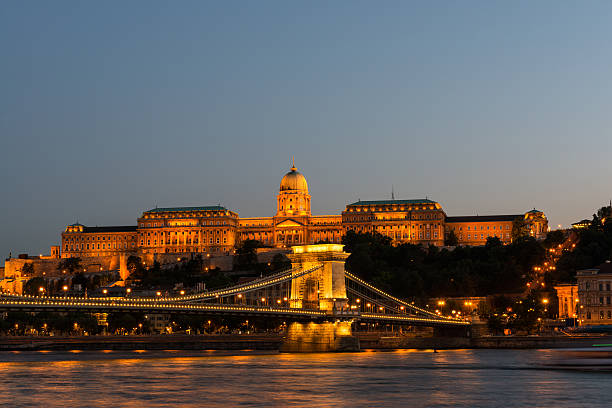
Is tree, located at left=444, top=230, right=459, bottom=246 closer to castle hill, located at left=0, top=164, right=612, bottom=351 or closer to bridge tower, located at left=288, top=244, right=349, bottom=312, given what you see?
castle hill, located at left=0, top=164, right=612, bottom=351

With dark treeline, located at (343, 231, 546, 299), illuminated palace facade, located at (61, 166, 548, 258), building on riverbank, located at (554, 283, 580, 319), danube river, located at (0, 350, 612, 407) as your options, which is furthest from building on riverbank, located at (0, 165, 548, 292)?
danube river, located at (0, 350, 612, 407)

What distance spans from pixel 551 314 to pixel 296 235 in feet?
276

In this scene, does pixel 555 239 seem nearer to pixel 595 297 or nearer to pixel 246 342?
pixel 595 297

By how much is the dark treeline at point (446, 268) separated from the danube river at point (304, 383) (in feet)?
174

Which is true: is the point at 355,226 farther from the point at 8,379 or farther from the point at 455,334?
the point at 8,379

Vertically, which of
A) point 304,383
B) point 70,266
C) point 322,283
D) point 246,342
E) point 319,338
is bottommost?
point 246,342

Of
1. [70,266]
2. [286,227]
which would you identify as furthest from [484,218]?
[70,266]

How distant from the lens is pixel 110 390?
132ft

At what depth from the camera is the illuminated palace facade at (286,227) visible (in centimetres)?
17162

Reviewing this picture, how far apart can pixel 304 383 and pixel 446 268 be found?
83950mm

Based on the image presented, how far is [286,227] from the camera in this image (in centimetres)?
17800

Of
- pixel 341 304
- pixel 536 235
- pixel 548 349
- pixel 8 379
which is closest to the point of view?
pixel 8 379

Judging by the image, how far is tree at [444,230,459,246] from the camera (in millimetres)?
167050


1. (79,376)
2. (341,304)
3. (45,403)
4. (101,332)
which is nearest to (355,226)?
(101,332)
